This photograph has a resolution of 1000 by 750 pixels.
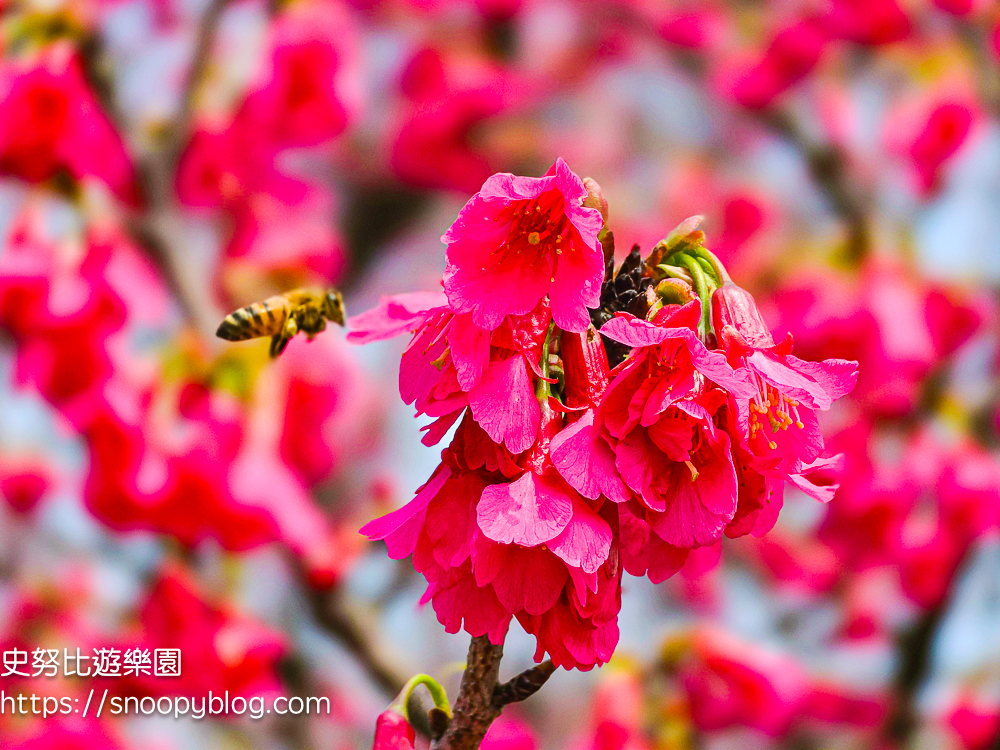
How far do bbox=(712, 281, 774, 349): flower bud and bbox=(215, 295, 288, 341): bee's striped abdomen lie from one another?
24 cm

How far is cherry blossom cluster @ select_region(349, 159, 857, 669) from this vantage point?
27 centimetres

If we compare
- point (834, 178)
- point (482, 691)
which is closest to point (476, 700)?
point (482, 691)

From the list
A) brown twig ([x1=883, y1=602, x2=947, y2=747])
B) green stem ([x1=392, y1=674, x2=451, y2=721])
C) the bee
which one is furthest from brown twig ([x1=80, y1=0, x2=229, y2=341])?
brown twig ([x1=883, y1=602, x2=947, y2=747])

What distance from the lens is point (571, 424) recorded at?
28 centimetres

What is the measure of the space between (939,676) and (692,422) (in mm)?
1868

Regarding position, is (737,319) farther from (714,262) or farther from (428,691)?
(428,691)

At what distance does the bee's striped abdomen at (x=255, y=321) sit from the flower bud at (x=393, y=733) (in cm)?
21

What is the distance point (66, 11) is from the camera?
1.16 meters

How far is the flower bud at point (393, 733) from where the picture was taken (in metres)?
0.31

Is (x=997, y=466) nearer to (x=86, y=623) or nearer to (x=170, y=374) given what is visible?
(x=170, y=374)

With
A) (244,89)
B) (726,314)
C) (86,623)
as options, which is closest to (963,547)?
(726,314)

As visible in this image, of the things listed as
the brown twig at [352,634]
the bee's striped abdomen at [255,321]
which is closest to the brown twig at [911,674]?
the brown twig at [352,634]

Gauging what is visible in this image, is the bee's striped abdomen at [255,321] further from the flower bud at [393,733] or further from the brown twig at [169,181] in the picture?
the brown twig at [169,181]

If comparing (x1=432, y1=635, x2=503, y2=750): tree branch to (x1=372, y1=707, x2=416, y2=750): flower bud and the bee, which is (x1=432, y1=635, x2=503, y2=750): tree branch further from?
the bee
